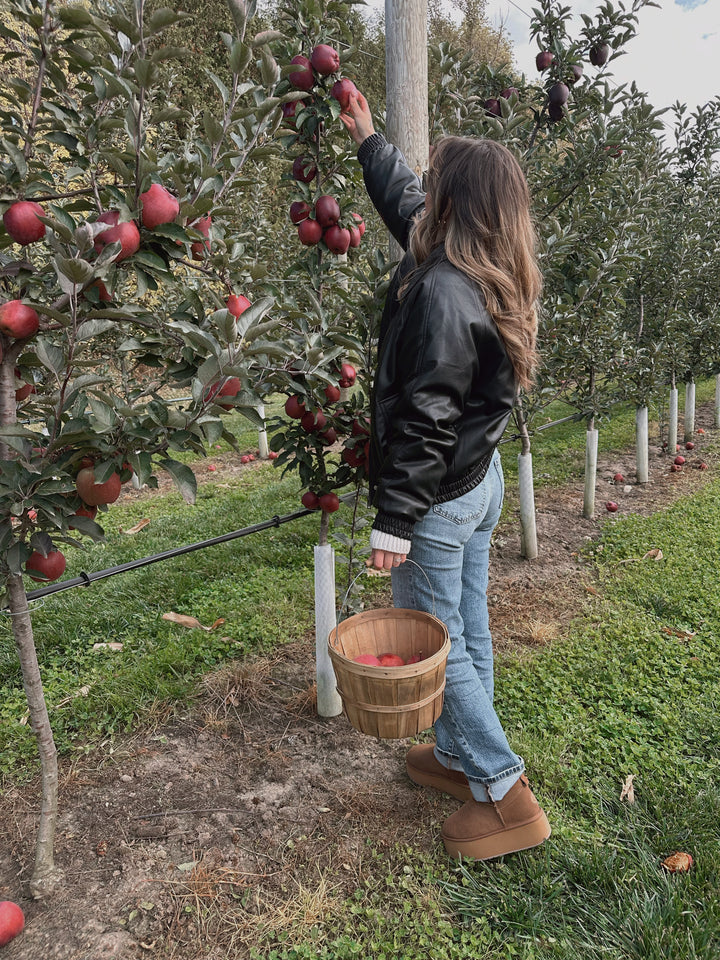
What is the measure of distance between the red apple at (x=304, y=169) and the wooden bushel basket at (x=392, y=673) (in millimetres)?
1703

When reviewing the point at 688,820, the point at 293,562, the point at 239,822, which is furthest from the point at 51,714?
the point at 688,820

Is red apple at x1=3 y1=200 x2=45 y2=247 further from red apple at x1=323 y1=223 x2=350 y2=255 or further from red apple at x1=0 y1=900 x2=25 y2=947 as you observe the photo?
red apple at x1=0 y1=900 x2=25 y2=947

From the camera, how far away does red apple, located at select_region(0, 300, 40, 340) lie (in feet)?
4.62

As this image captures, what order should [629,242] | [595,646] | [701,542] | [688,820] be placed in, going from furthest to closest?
1. [701,542]
2. [629,242]
3. [595,646]
4. [688,820]

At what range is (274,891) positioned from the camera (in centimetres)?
189

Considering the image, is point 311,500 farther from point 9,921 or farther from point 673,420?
point 673,420

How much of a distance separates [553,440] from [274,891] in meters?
6.46

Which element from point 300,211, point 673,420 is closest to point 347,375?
point 300,211

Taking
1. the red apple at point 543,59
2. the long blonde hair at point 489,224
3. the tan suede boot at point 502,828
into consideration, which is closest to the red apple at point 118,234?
the long blonde hair at point 489,224

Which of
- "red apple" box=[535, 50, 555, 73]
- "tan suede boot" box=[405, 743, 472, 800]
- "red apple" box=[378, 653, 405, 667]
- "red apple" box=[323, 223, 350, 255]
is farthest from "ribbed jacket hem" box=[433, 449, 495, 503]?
"red apple" box=[535, 50, 555, 73]

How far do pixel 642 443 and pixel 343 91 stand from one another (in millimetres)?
4455

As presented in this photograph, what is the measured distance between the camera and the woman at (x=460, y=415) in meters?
1.65

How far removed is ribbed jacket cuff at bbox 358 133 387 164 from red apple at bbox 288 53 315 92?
273 millimetres

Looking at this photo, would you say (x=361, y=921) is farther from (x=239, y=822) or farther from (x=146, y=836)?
(x=146, y=836)
